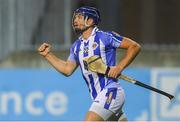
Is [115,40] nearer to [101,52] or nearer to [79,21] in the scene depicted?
[101,52]

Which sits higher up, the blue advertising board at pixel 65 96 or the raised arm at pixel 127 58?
the raised arm at pixel 127 58

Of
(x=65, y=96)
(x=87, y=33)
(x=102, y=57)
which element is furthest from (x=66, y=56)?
(x=102, y=57)

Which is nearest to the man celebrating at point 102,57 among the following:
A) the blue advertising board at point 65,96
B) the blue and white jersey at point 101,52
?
the blue and white jersey at point 101,52

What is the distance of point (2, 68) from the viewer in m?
12.9

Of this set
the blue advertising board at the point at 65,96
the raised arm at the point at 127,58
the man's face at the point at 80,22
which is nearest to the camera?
the raised arm at the point at 127,58

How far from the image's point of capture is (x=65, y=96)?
38.8 ft

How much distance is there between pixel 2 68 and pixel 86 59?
582 cm

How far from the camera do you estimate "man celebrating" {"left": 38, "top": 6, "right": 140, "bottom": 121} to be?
23.1ft

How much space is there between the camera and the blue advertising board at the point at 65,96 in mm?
11672

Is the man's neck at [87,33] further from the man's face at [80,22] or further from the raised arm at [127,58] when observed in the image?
the raised arm at [127,58]

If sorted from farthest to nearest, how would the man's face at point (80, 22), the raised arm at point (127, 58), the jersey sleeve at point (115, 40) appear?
1. the man's face at point (80, 22)
2. the jersey sleeve at point (115, 40)
3. the raised arm at point (127, 58)

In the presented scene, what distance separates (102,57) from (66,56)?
5.90m

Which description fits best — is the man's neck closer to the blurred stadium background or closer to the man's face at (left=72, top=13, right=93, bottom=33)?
the man's face at (left=72, top=13, right=93, bottom=33)

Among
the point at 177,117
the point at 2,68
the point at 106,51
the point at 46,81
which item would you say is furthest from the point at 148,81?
the point at 106,51
